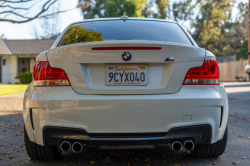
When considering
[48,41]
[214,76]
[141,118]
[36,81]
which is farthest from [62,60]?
[48,41]

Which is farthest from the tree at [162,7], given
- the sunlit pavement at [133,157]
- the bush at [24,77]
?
the sunlit pavement at [133,157]

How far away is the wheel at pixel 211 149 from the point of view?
2.97 meters

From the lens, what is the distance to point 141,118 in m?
2.37

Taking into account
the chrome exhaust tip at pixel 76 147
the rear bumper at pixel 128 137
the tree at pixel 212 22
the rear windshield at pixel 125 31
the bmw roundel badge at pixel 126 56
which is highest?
the tree at pixel 212 22

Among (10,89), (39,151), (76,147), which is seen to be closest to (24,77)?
(10,89)

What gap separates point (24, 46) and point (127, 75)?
33.1 metres

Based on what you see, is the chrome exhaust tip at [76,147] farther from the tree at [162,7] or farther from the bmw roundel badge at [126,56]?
the tree at [162,7]

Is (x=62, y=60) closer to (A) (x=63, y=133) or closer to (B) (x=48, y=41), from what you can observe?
(A) (x=63, y=133)

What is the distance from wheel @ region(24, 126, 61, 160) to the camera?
2.90 metres

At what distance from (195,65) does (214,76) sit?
0.23m

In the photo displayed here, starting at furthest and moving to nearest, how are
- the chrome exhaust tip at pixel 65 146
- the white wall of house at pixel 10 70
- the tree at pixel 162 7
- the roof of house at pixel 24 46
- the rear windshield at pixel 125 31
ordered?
1. the tree at pixel 162 7
2. the roof of house at pixel 24 46
3. the white wall of house at pixel 10 70
4. the rear windshield at pixel 125 31
5. the chrome exhaust tip at pixel 65 146

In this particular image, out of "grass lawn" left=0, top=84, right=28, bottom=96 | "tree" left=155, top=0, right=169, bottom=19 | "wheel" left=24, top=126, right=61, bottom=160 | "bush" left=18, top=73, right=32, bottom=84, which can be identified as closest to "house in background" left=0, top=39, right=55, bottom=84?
"bush" left=18, top=73, right=32, bottom=84

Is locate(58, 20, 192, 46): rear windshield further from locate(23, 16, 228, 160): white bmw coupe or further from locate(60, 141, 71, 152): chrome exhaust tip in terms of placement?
locate(60, 141, 71, 152): chrome exhaust tip

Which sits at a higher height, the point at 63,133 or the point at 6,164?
the point at 63,133
